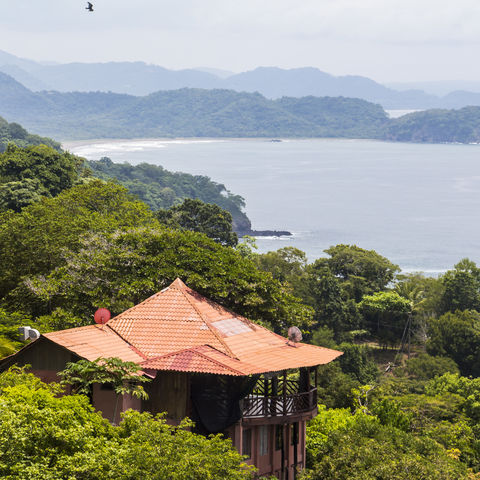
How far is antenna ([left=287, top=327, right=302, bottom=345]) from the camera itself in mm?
22219

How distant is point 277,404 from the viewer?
2083cm

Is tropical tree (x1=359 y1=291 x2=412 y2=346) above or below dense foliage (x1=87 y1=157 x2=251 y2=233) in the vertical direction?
below

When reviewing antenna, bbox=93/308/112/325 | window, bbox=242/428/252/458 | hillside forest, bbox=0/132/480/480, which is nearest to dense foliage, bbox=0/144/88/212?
hillside forest, bbox=0/132/480/480

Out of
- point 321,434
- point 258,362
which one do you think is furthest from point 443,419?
point 258,362

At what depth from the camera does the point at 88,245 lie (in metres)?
33.3

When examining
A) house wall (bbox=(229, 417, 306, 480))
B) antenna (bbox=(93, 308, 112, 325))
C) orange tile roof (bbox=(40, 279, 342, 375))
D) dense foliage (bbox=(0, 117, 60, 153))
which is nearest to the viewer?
orange tile roof (bbox=(40, 279, 342, 375))

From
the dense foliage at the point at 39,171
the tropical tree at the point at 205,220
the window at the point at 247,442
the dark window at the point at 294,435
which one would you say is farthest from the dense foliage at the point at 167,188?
the window at the point at 247,442

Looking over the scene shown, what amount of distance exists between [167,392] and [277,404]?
3.07m

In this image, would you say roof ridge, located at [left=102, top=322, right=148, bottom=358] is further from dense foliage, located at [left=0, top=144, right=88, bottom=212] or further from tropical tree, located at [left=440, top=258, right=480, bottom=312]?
tropical tree, located at [left=440, top=258, right=480, bottom=312]

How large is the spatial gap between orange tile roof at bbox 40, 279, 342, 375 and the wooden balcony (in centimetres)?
97

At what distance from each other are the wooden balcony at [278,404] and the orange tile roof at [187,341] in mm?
972

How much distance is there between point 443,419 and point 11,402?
98.0 ft

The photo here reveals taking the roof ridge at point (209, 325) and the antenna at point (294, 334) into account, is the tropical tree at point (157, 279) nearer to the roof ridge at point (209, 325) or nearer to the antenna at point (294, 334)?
the roof ridge at point (209, 325)

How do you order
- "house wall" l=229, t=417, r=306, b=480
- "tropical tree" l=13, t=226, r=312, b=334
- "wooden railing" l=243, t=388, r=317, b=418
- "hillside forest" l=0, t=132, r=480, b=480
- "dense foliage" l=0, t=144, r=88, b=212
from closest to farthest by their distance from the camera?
"hillside forest" l=0, t=132, r=480, b=480, "house wall" l=229, t=417, r=306, b=480, "wooden railing" l=243, t=388, r=317, b=418, "tropical tree" l=13, t=226, r=312, b=334, "dense foliage" l=0, t=144, r=88, b=212
